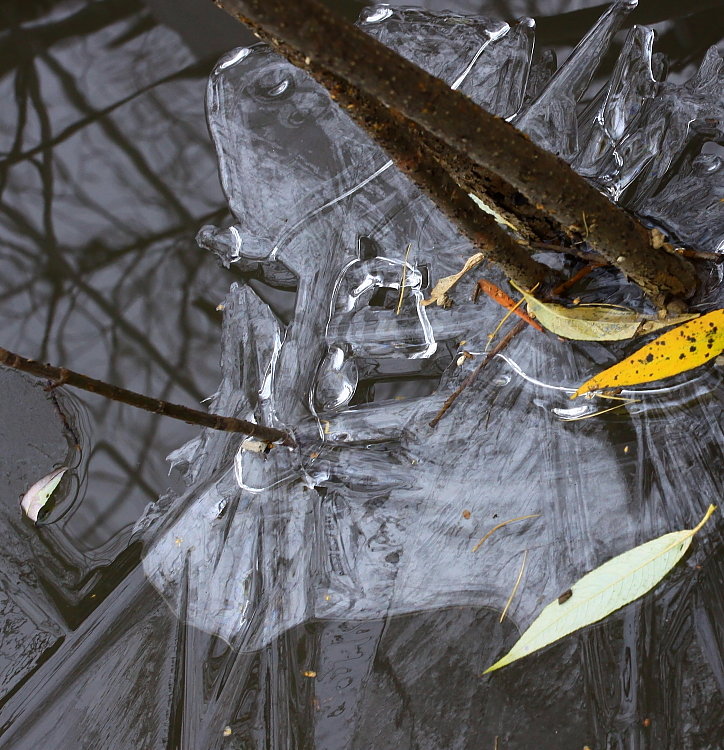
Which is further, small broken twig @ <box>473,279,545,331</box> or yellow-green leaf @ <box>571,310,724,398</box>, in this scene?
small broken twig @ <box>473,279,545,331</box>

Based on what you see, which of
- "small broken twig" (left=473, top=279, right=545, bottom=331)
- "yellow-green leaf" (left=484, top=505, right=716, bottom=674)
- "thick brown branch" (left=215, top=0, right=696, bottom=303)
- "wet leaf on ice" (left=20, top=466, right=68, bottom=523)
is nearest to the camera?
"thick brown branch" (left=215, top=0, right=696, bottom=303)

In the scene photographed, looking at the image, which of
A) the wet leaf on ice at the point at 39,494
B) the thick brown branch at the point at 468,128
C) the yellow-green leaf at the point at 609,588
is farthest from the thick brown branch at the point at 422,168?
the wet leaf on ice at the point at 39,494

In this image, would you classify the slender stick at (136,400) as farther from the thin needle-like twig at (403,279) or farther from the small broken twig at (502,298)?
the small broken twig at (502,298)

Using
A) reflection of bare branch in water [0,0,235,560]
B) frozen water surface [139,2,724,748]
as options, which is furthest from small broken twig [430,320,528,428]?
reflection of bare branch in water [0,0,235,560]

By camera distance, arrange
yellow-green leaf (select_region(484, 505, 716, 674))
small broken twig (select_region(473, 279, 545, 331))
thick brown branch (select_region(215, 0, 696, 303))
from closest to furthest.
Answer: thick brown branch (select_region(215, 0, 696, 303)) → yellow-green leaf (select_region(484, 505, 716, 674)) → small broken twig (select_region(473, 279, 545, 331))

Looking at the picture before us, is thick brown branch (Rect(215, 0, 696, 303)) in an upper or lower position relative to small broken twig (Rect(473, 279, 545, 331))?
upper

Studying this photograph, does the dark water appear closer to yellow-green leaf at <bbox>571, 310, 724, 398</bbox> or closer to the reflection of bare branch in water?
the reflection of bare branch in water

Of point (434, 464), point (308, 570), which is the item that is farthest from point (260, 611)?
point (434, 464)

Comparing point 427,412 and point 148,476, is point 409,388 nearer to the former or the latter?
point 427,412
